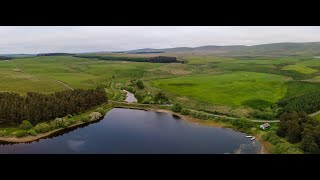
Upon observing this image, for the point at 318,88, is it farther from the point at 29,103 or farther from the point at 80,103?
the point at 29,103

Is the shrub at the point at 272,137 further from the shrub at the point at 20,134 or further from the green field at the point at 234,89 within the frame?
the shrub at the point at 20,134

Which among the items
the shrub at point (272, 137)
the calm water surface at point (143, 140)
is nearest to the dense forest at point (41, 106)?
the calm water surface at point (143, 140)

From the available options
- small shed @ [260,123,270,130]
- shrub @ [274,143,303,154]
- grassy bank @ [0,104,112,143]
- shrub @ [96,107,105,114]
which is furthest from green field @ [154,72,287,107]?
grassy bank @ [0,104,112,143]

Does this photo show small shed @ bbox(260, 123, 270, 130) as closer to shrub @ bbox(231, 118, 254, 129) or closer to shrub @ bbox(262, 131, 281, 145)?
shrub @ bbox(231, 118, 254, 129)

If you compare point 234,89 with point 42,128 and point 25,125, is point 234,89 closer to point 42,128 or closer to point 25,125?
point 42,128

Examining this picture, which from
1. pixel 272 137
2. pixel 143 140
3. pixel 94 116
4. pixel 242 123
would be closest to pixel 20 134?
pixel 94 116
